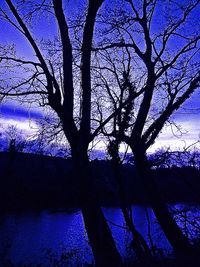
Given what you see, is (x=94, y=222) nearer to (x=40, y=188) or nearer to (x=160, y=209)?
(x=160, y=209)

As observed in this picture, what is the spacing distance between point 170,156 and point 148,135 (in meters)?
0.81

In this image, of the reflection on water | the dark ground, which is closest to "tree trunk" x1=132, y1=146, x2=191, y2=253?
the reflection on water

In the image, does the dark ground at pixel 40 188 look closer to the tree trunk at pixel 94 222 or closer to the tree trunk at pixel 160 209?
the tree trunk at pixel 160 209

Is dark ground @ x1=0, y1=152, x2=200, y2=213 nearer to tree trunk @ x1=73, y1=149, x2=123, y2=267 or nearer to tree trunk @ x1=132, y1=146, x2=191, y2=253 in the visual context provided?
tree trunk @ x1=132, y1=146, x2=191, y2=253

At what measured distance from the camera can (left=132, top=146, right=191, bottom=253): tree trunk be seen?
633 cm

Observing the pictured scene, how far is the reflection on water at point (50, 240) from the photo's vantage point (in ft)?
44.4

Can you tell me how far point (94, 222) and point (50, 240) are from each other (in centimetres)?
1494

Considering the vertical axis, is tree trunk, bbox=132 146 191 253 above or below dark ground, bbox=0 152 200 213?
below

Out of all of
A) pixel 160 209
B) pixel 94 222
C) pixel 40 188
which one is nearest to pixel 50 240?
pixel 160 209

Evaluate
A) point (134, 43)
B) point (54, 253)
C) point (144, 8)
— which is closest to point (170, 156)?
point (134, 43)

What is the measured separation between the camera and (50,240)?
1842 centimetres

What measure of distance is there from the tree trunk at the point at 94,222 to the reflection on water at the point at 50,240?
592 centimetres

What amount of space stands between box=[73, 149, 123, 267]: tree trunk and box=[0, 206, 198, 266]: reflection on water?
592 centimetres

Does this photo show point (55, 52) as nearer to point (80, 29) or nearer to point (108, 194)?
point (80, 29)
